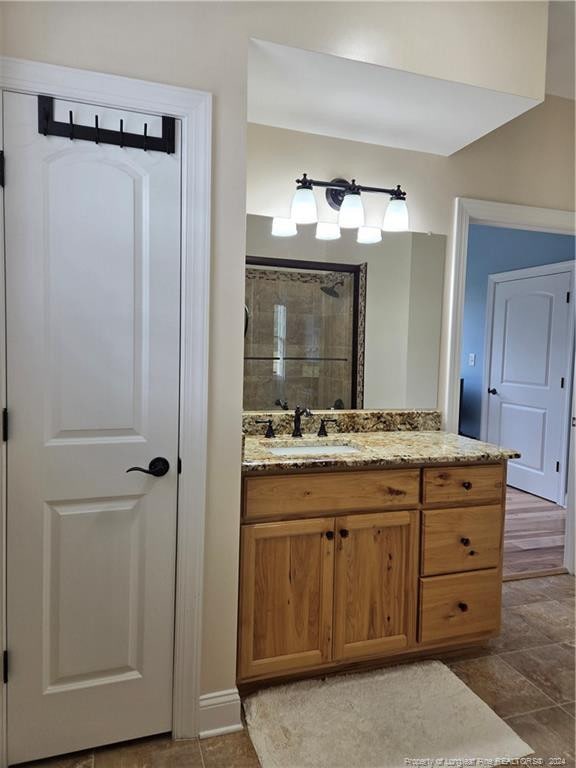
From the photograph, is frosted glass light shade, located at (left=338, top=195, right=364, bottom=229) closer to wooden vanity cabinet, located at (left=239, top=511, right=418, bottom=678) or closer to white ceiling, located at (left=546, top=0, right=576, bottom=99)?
white ceiling, located at (left=546, top=0, right=576, bottom=99)

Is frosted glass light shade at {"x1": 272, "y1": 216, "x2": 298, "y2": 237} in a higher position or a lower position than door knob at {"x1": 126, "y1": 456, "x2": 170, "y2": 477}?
higher

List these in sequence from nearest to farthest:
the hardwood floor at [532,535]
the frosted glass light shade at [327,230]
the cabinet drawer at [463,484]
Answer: the cabinet drawer at [463,484], the frosted glass light shade at [327,230], the hardwood floor at [532,535]

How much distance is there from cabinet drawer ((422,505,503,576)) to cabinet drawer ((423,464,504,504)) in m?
0.05

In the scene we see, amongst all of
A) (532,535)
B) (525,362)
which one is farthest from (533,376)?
(532,535)

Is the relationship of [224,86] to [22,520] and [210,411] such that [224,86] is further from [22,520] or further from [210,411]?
[22,520]

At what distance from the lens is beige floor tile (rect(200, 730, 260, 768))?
1649mm

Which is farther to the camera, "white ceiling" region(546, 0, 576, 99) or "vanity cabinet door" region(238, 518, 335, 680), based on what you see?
"white ceiling" region(546, 0, 576, 99)

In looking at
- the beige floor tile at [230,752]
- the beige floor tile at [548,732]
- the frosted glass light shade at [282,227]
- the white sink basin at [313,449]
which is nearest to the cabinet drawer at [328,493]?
the white sink basin at [313,449]

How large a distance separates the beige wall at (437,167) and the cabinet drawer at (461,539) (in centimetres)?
145

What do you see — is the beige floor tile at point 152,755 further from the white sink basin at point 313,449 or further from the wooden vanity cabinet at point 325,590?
the white sink basin at point 313,449

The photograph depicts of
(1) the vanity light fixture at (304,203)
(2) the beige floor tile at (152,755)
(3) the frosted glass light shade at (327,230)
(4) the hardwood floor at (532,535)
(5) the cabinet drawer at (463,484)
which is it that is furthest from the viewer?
(4) the hardwood floor at (532,535)

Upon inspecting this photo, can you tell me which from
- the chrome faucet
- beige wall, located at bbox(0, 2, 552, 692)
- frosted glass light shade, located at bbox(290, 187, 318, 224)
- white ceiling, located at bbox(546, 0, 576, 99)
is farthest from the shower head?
white ceiling, located at bbox(546, 0, 576, 99)

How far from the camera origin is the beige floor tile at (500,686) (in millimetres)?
1947

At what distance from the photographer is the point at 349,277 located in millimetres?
2604
